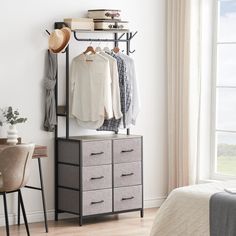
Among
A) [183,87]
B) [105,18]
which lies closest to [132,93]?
[183,87]

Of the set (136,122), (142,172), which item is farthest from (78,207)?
(136,122)

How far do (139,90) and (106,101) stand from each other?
0.80m

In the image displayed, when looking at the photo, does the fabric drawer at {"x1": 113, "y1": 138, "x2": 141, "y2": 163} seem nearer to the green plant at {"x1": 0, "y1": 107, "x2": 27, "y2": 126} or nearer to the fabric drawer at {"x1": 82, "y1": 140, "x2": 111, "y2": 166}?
the fabric drawer at {"x1": 82, "y1": 140, "x2": 111, "y2": 166}

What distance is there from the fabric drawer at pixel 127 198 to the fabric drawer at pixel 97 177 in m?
0.15

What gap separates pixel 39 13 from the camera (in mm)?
6820

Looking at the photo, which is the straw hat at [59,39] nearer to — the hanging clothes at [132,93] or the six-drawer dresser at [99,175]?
the hanging clothes at [132,93]

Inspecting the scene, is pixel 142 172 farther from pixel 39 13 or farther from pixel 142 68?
pixel 39 13

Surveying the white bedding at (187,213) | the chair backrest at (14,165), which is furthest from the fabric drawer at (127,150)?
the white bedding at (187,213)

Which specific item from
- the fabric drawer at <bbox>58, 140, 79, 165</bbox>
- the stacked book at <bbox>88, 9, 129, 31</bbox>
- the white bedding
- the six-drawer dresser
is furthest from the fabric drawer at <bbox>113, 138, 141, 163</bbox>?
the white bedding

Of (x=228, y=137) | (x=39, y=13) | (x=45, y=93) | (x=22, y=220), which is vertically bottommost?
(x=22, y=220)

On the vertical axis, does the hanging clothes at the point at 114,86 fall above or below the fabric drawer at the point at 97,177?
above

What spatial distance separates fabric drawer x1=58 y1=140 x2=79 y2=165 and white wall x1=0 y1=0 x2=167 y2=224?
0.33ft

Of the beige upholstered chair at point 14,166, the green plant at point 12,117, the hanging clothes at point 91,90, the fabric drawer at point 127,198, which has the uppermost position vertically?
the hanging clothes at point 91,90

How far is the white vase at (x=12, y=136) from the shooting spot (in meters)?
6.37
